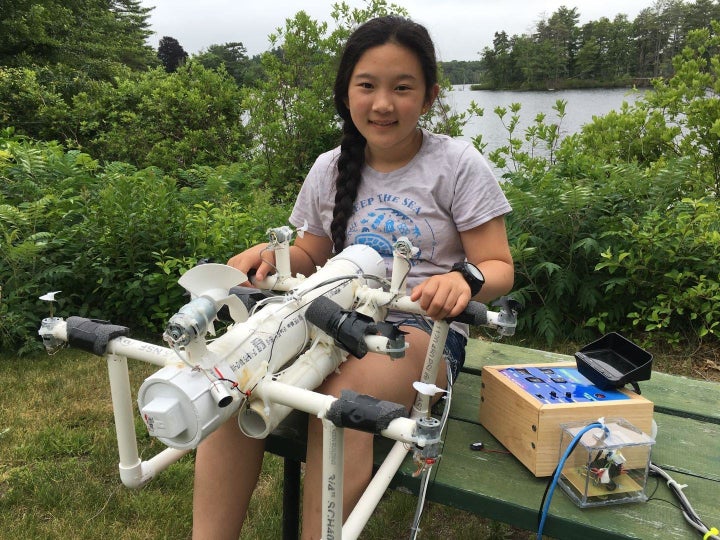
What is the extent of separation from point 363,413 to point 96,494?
1.86 m

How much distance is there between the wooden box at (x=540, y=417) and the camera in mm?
1443

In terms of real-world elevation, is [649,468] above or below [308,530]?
above

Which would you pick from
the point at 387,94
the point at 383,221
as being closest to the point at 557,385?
the point at 383,221

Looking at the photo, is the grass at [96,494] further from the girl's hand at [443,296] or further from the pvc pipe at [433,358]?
the girl's hand at [443,296]

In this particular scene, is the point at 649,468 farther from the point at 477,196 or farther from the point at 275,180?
the point at 275,180

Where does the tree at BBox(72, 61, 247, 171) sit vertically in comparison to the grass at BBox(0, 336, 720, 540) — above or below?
above

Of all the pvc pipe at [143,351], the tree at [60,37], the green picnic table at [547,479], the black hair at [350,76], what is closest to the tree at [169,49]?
the tree at [60,37]

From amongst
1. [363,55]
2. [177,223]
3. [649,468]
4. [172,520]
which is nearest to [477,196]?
[363,55]

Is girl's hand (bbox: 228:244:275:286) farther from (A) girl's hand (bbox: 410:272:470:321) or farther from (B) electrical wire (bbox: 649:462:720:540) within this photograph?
(B) electrical wire (bbox: 649:462:720:540)

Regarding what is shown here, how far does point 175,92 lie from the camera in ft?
21.9

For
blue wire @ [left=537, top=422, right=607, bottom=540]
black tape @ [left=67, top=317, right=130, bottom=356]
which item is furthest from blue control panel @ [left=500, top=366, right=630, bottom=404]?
black tape @ [left=67, top=317, right=130, bottom=356]

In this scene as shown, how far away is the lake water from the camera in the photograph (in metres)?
4.75

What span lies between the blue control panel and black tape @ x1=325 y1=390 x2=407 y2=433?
707mm

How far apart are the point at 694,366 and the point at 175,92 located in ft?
18.8
